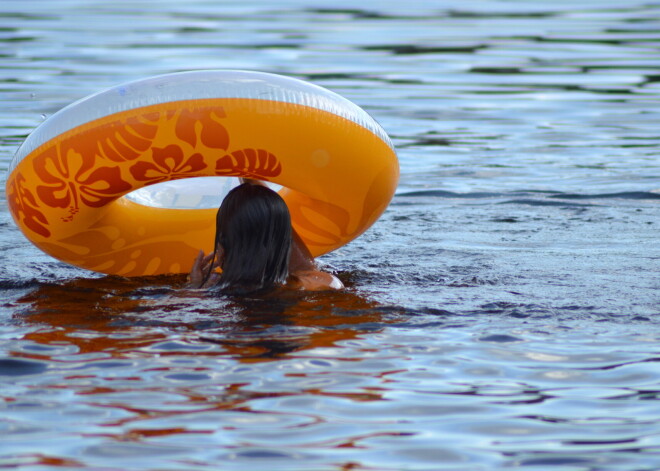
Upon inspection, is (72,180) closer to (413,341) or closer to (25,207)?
(25,207)

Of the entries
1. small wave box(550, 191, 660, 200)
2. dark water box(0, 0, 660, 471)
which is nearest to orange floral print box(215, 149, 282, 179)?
dark water box(0, 0, 660, 471)

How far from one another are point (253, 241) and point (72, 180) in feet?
2.79

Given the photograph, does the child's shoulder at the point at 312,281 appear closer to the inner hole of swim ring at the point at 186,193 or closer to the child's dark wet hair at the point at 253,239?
the child's dark wet hair at the point at 253,239

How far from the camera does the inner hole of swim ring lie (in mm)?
5625

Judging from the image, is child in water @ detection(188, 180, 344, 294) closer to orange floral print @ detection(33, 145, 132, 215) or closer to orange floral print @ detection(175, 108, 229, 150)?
orange floral print @ detection(175, 108, 229, 150)

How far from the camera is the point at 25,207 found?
193 inches

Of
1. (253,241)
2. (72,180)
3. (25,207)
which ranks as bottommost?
(253,241)

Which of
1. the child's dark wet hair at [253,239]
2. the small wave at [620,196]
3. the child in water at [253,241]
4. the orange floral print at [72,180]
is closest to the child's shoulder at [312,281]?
the child in water at [253,241]

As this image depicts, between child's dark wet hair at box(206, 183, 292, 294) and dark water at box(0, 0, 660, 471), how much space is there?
0.11 m

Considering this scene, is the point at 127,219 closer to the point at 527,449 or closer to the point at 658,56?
the point at 527,449

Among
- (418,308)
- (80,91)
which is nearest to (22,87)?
(80,91)

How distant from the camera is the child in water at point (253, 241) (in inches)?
179

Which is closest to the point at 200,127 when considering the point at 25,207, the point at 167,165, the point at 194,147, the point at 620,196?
the point at 194,147

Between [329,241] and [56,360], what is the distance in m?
1.78
